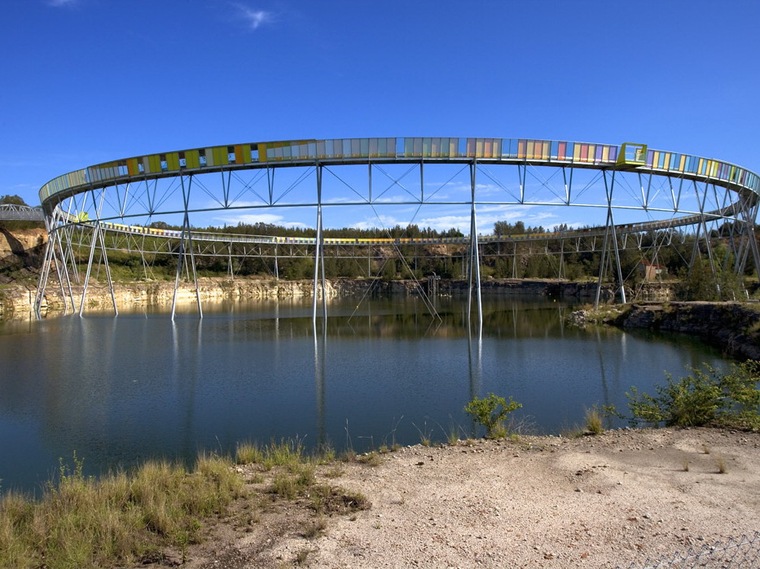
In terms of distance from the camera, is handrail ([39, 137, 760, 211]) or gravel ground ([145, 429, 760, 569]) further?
handrail ([39, 137, 760, 211])

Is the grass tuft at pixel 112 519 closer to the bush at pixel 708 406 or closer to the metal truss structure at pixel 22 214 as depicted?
the bush at pixel 708 406

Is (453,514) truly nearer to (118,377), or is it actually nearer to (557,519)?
(557,519)

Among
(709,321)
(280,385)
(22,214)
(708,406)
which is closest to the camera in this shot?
(708,406)

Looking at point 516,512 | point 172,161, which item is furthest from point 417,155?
point 516,512

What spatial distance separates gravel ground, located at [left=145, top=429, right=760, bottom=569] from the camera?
5867 millimetres

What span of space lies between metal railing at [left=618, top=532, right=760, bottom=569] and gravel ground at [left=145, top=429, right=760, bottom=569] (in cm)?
13

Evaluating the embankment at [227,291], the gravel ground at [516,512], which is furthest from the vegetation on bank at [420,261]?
the gravel ground at [516,512]

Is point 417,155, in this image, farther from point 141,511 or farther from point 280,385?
point 141,511

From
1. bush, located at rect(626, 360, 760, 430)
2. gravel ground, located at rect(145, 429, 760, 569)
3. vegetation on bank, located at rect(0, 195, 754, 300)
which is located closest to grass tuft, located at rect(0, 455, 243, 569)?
gravel ground, located at rect(145, 429, 760, 569)

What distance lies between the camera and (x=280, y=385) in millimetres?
17609

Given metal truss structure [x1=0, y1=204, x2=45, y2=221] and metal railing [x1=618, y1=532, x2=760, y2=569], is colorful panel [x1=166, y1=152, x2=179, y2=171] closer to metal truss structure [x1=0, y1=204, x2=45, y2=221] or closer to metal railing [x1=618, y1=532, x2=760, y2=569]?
metal truss structure [x1=0, y1=204, x2=45, y2=221]

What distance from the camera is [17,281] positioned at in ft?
190

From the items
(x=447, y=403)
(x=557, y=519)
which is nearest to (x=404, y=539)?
(x=557, y=519)

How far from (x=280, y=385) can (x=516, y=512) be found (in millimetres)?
11879
